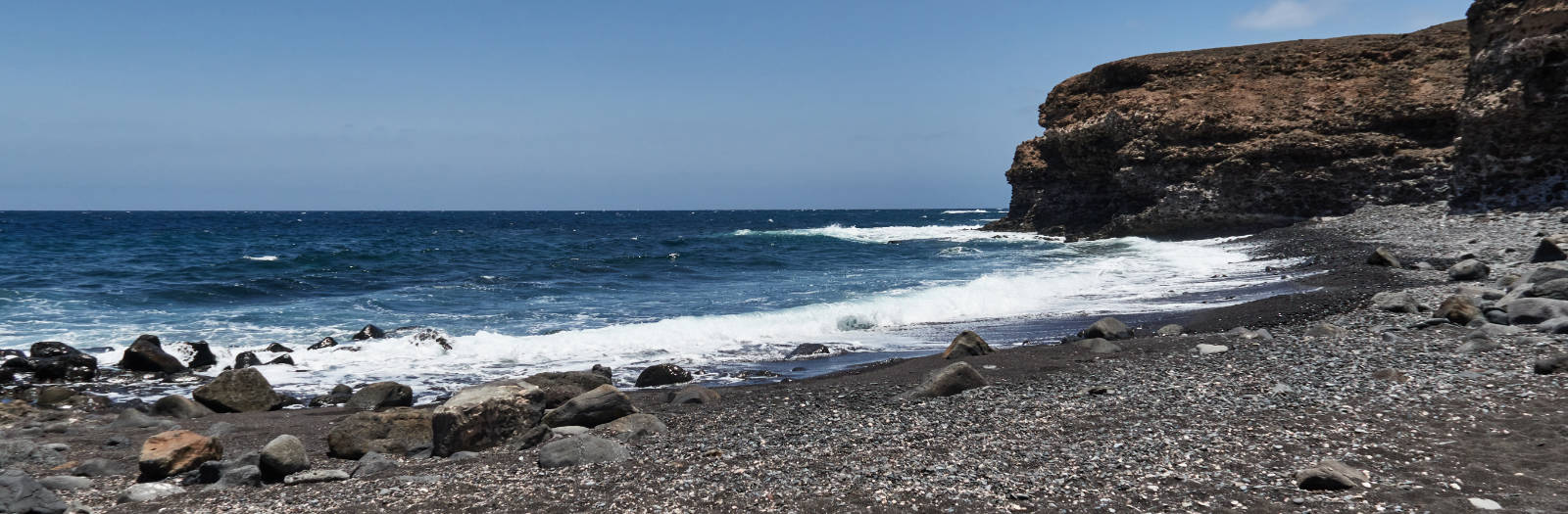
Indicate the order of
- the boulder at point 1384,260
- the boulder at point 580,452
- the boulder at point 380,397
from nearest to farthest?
the boulder at point 580,452 → the boulder at point 380,397 → the boulder at point 1384,260

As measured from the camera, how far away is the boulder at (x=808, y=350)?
11781 mm

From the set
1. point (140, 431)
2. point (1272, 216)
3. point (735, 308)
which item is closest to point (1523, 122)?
point (1272, 216)

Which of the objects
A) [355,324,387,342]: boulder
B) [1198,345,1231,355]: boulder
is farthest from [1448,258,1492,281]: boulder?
[355,324,387,342]: boulder

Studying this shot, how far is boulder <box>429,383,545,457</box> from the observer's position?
6422mm

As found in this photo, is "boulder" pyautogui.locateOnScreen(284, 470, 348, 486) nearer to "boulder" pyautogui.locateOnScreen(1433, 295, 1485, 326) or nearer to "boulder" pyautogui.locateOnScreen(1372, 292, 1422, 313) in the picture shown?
"boulder" pyautogui.locateOnScreen(1433, 295, 1485, 326)

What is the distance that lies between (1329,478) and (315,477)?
240 inches

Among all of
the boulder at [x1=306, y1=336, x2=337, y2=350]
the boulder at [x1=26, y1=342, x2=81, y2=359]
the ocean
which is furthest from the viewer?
the boulder at [x1=306, y1=336, x2=337, y2=350]

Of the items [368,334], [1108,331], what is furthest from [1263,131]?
[368,334]

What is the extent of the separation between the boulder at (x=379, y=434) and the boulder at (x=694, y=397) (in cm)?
227

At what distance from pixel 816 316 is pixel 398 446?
9031mm

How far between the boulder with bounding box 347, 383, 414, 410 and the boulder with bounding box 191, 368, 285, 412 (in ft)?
2.98

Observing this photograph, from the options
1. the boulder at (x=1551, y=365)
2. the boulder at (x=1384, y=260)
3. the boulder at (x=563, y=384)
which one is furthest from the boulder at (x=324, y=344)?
the boulder at (x=1384, y=260)

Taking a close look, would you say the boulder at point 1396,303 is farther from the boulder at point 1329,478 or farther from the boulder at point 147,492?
the boulder at point 147,492

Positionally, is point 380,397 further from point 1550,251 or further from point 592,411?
point 1550,251
